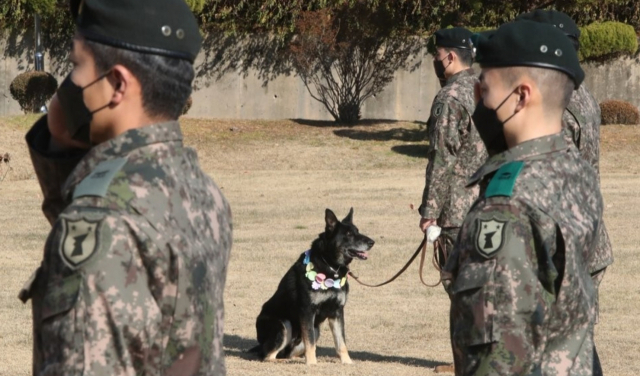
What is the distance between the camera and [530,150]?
314 centimetres

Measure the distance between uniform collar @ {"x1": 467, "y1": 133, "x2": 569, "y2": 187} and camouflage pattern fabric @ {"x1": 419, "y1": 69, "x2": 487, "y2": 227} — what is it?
3914 millimetres

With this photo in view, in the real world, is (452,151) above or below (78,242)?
above

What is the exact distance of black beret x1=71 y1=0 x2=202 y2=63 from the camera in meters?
2.41

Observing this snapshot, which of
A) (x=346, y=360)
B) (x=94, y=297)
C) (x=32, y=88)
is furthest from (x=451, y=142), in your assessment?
(x=32, y=88)

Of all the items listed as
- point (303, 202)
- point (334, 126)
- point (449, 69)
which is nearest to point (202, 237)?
point (449, 69)

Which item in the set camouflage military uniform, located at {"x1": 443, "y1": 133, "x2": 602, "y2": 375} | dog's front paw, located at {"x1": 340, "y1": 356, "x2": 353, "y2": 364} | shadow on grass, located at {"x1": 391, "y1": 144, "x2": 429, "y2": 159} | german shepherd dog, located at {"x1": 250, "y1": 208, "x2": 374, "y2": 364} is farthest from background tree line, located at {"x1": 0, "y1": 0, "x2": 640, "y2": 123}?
camouflage military uniform, located at {"x1": 443, "y1": 133, "x2": 602, "y2": 375}

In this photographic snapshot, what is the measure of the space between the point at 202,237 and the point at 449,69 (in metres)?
5.10

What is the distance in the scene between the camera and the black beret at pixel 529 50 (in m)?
3.20

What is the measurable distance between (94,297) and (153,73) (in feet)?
1.70

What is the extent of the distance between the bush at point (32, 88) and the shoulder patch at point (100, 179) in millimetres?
25452

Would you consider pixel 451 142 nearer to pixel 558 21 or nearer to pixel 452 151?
pixel 452 151

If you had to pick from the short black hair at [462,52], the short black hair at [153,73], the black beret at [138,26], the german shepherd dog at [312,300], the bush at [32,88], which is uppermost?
the bush at [32,88]

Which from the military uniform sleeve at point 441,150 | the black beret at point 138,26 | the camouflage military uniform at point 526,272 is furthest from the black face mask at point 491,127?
the military uniform sleeve at point 441,150

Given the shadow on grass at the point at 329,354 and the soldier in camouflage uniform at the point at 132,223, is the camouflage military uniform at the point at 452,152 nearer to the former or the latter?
the shadow on grass at the point at 329,354
